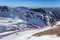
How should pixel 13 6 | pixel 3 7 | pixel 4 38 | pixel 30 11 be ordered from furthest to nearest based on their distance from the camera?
1. pixel 30 11
2. pixel 13 6
3. pixel 3 7
4. pixel 4 38

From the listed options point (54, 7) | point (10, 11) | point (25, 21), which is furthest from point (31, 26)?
point (54, 7)

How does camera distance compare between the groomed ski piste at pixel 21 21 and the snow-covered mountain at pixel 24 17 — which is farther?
the snow-covered mountain at pixel 24 17

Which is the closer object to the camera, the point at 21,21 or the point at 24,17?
the point at 21,21

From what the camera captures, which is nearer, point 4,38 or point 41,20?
point 4,38

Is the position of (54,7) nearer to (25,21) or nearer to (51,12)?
(51,12)

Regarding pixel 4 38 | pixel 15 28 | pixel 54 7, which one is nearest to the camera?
pixel 4 38

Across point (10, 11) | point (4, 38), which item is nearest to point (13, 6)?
point (10, 11)

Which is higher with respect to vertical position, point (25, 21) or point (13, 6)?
point (13, 6)

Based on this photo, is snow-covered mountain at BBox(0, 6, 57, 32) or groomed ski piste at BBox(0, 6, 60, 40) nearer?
groomed ski piste at BBox(0, 6, 60, 40)
